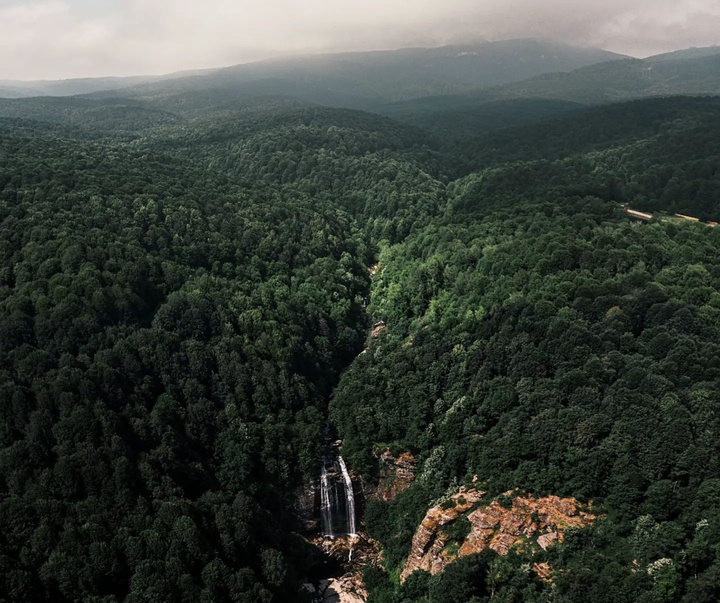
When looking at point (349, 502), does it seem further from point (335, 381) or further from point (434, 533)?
point (335, 381)

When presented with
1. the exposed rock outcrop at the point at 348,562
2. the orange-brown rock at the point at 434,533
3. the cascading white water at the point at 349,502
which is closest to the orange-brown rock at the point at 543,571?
the orange-brown rock at the point at 434,533

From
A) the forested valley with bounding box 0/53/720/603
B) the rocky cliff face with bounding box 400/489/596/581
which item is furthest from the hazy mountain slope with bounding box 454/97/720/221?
the rocky cliff face with bounding box 400/489/596/581

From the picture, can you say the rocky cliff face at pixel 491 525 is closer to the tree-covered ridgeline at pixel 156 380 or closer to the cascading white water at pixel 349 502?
the cascading white water at pixel 349 502

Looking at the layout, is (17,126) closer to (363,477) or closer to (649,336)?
(363,477)

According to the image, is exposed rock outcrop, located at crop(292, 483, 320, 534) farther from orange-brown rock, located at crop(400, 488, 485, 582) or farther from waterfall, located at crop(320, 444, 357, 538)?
orange-brown rock, located at crop(400, 488, 485, 582)

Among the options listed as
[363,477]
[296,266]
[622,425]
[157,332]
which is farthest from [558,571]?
[296,266]

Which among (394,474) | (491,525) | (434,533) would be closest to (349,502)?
(394,474)
